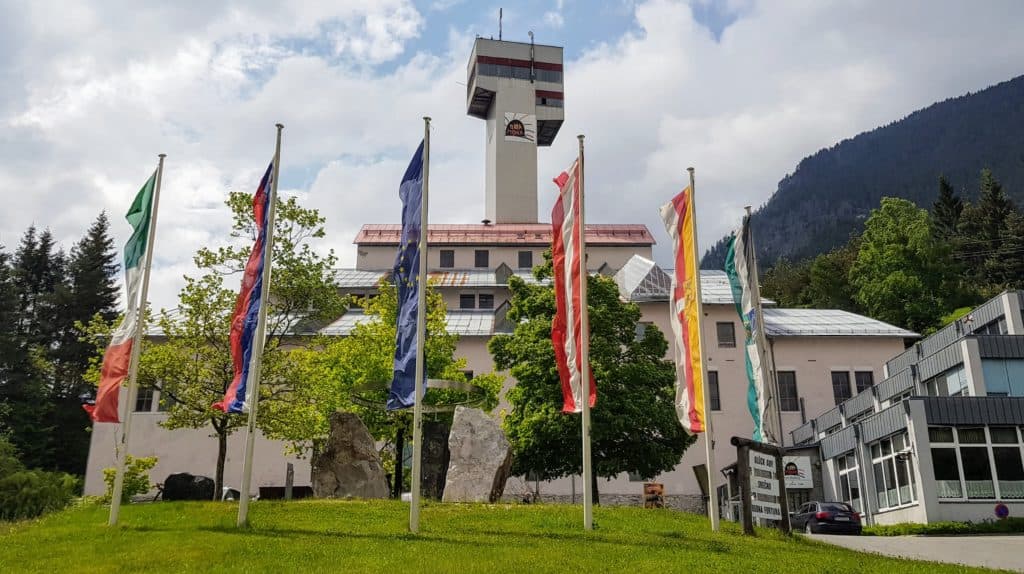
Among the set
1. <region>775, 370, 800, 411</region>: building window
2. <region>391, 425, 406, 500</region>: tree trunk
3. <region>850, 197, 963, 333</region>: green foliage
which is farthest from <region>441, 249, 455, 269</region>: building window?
<region>391, 425, 406, 500</region>: tree trunk

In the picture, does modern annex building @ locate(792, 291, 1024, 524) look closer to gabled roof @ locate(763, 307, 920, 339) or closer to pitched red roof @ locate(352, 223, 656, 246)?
gabled roof @ locate(763, 307, 920, 339)

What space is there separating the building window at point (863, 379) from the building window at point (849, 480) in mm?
12160

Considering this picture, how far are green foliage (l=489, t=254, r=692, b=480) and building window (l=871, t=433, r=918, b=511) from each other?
801cm

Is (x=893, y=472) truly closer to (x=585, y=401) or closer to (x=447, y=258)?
(x=585, y=401)

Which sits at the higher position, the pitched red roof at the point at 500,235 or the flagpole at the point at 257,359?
the pitched red roof at the point at 500,235

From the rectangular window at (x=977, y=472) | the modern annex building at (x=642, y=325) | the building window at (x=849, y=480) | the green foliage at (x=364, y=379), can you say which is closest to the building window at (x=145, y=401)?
the modern annex building at (x=642, y=325)

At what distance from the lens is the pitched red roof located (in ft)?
222

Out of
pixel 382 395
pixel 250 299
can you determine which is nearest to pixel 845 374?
pixel 382 395

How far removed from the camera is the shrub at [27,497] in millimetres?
25472

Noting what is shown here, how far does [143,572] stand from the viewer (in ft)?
43.3

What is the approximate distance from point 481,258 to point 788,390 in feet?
88.8

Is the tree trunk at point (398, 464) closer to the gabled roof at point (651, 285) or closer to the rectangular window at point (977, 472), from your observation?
the rectangular window at point (977, 472)

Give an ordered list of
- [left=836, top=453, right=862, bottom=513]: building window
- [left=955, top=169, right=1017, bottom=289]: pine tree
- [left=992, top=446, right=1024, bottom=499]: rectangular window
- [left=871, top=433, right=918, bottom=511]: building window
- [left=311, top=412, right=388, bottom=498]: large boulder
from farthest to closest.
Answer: [left=955, top=169, right=1017, bottom=289]: pine tree < [left=836, top=453, right=862, bottom=513]: building window < [left=871, top=433, right=918, bottom=511]: building window < [left=992, top=446, right=1024, bottom=499]: rectangular window < [left=311, top=412, right=388, bottom=498]: large boulder

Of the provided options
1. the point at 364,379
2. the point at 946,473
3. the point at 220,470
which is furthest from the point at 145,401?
the point at 946,473
